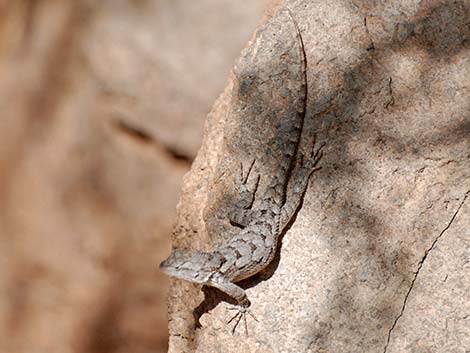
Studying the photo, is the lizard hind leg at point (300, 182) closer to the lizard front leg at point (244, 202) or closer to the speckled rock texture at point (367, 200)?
the speckled rock texture at point (367, 200)

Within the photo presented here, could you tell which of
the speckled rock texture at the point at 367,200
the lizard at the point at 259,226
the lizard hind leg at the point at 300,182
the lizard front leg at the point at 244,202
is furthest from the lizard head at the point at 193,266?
the lizard hind leg at the point at 300,182

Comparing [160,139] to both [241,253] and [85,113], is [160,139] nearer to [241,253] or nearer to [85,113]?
[85,113]

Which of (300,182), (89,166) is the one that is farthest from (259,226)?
(89,166)

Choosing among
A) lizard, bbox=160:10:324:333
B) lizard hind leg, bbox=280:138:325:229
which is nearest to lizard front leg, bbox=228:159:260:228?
lizard, bbox=160:10:324:333

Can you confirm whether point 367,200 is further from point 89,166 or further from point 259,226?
point 89,166

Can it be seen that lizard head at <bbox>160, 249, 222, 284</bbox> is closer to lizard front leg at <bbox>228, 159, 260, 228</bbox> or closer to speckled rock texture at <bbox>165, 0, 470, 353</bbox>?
speckled rock texture at <bbox>165, 0, 470, 353</bbox>

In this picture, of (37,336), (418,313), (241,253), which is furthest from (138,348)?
(418,313)

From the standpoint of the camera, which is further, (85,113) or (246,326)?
(85,113)
